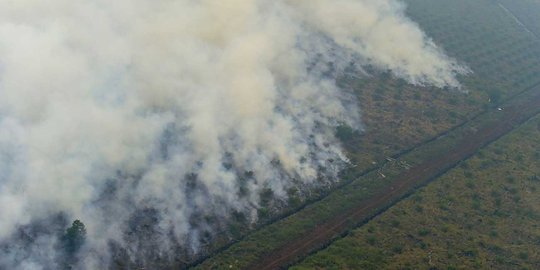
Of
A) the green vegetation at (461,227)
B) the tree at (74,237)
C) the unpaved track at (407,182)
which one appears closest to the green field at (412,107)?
the unpaved track at (407,182)

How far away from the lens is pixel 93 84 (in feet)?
296

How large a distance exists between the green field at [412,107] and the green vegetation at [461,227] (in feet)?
24.9

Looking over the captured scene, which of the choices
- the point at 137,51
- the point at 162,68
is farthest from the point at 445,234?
the point at 137,51

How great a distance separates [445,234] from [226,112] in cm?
4589

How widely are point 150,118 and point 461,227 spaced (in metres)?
59.1

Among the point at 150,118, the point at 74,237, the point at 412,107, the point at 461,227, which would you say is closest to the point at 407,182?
the point at 461,227

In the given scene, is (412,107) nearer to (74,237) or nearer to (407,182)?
(407,182)

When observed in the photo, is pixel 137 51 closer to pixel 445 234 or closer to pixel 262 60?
pixel 262 60

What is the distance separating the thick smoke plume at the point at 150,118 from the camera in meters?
75.1

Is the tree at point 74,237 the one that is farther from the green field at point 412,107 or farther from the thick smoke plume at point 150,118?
the green field at point 412,107

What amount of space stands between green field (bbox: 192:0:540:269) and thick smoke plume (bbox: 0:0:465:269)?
165 inches

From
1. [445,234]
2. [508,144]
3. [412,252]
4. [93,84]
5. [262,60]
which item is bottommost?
[93,84]

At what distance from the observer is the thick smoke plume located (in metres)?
75.1

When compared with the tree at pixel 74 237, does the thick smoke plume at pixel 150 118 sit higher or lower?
higher
